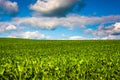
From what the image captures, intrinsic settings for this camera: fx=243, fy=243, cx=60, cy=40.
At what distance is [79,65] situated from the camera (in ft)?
43.0

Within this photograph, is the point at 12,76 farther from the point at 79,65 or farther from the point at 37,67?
the point at 79,65

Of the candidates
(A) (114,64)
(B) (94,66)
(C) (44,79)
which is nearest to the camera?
(C) (44,79)

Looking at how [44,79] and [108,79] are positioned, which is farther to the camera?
[108,79]

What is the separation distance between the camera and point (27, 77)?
1061 cm

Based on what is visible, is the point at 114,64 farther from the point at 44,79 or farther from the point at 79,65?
the point at 44,79

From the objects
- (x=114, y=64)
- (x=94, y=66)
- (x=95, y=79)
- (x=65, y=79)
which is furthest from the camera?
(x=114, y=64)

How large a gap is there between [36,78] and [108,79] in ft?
13.4

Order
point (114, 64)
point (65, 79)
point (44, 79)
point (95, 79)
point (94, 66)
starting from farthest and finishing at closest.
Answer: point (114, 64) → point (94, 66) → point (95, 79) → point (65, 79) → point (44, 79)

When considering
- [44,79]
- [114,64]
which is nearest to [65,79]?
[44,79]

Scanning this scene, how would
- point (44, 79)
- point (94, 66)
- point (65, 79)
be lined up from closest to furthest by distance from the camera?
point (44, 79), point (65, 79), point (94, 66)

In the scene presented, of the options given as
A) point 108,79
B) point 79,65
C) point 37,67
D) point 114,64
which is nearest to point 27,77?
point 37,67

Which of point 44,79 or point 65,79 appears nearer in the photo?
point 44,79

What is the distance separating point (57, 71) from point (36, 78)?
1453mm

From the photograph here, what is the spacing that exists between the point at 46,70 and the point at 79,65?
2067 millimetres
